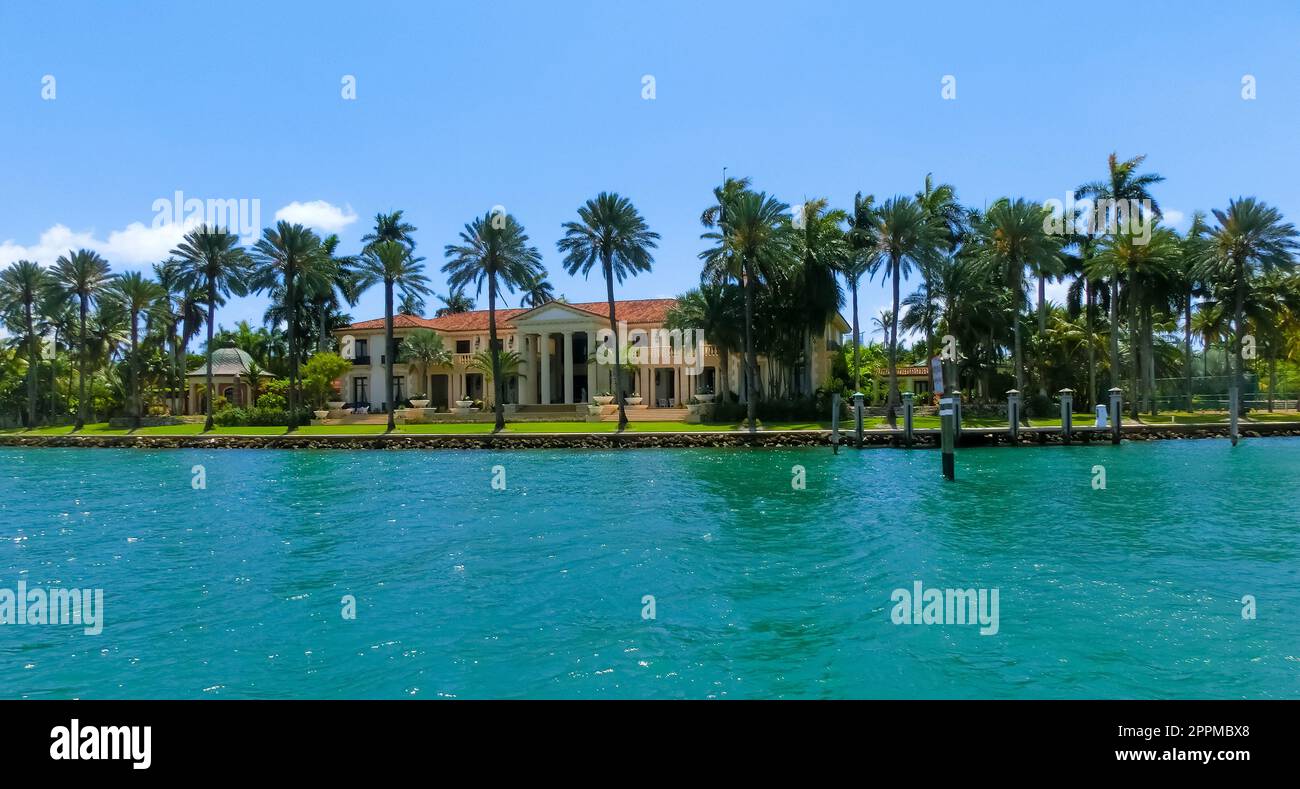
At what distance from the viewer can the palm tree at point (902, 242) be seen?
5062 centimetres

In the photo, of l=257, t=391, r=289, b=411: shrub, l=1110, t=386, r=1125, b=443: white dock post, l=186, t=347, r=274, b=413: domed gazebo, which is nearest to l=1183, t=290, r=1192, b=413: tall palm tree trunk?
l=1110, t=386, r=1125, b=443: white dock post

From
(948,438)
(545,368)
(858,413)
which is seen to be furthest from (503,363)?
(948,438)

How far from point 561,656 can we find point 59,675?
5847 mm

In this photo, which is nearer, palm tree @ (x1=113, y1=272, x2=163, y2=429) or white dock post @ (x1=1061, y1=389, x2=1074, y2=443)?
white dock post @ (x1=1061, y1=389, x2=1074, y2=443)

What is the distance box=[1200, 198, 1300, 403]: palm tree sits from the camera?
50.4 m

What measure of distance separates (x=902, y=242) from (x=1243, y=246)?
2101 cm

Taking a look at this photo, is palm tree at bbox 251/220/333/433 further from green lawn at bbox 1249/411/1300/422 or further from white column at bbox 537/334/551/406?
green lawn at bbox 1249/411/1300/422

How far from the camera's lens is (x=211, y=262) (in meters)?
60.9

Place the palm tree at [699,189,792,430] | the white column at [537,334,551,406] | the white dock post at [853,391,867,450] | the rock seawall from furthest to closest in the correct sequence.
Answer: the white column at [537,334,551,406]
the palm tree at [699,189,792,430]
the rock seawall
the white dock post at [853,391,867,450]

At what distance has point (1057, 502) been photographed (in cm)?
2203

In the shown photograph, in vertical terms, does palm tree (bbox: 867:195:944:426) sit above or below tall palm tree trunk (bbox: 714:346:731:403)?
above

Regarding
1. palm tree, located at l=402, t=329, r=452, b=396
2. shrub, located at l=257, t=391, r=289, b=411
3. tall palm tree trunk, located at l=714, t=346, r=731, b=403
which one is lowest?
shrub, located at l=257, t=391, r=289, b=411

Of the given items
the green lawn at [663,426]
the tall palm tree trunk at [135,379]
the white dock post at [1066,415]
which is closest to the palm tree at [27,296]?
the tall palm tree trunk at [135,379]

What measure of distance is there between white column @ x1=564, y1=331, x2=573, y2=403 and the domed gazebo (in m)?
28.5
